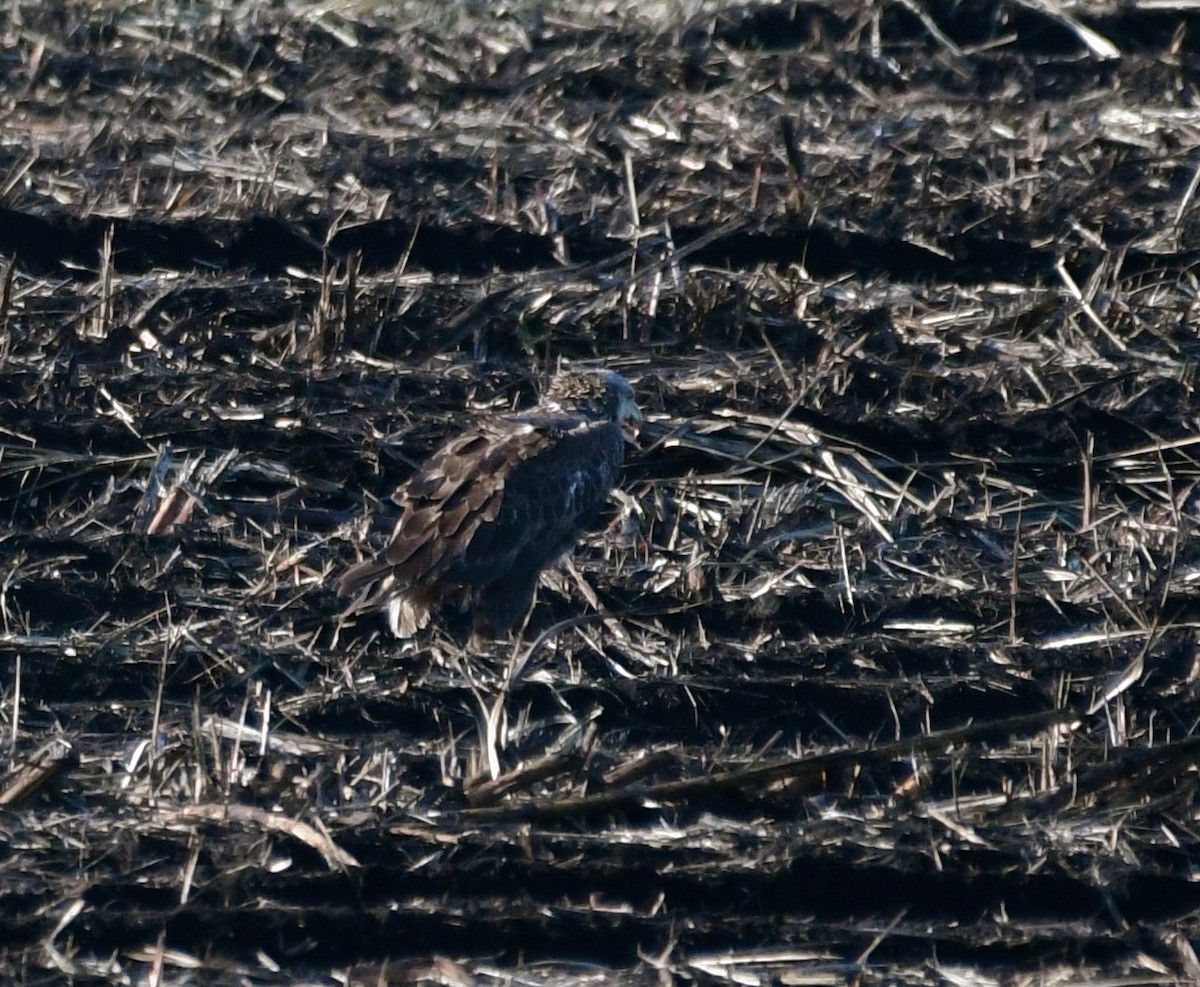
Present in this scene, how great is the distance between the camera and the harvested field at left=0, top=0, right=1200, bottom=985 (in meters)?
4.90

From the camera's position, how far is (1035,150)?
26.9ft

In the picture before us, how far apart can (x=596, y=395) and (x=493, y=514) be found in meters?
0.65

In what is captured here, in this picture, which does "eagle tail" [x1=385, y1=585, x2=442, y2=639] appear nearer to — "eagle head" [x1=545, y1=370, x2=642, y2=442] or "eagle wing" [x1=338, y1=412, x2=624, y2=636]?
"eagle wing" [x1=338, y1=412, x2=624, y2=636]

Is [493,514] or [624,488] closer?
[493,514]

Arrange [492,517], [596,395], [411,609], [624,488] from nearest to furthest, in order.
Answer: [411,609], [492,517], [596,395], [624,488]

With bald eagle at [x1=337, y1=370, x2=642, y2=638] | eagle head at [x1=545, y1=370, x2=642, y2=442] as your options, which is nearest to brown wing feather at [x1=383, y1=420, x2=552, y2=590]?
bald eagle at [x1=337, y1=370, x2=642, y2=638]

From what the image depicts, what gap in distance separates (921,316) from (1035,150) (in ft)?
4.04

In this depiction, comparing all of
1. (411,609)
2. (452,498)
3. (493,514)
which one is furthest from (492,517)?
(411,609)

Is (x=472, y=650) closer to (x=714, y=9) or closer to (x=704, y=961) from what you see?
(x=704, y=961)

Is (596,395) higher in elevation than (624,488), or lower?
higher

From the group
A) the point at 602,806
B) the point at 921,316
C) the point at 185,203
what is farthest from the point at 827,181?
the point at 602,806

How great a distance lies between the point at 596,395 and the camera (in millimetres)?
6668

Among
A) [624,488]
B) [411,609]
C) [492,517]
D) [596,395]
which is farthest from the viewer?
[624,488]

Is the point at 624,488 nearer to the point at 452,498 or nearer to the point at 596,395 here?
the point at 596,395
